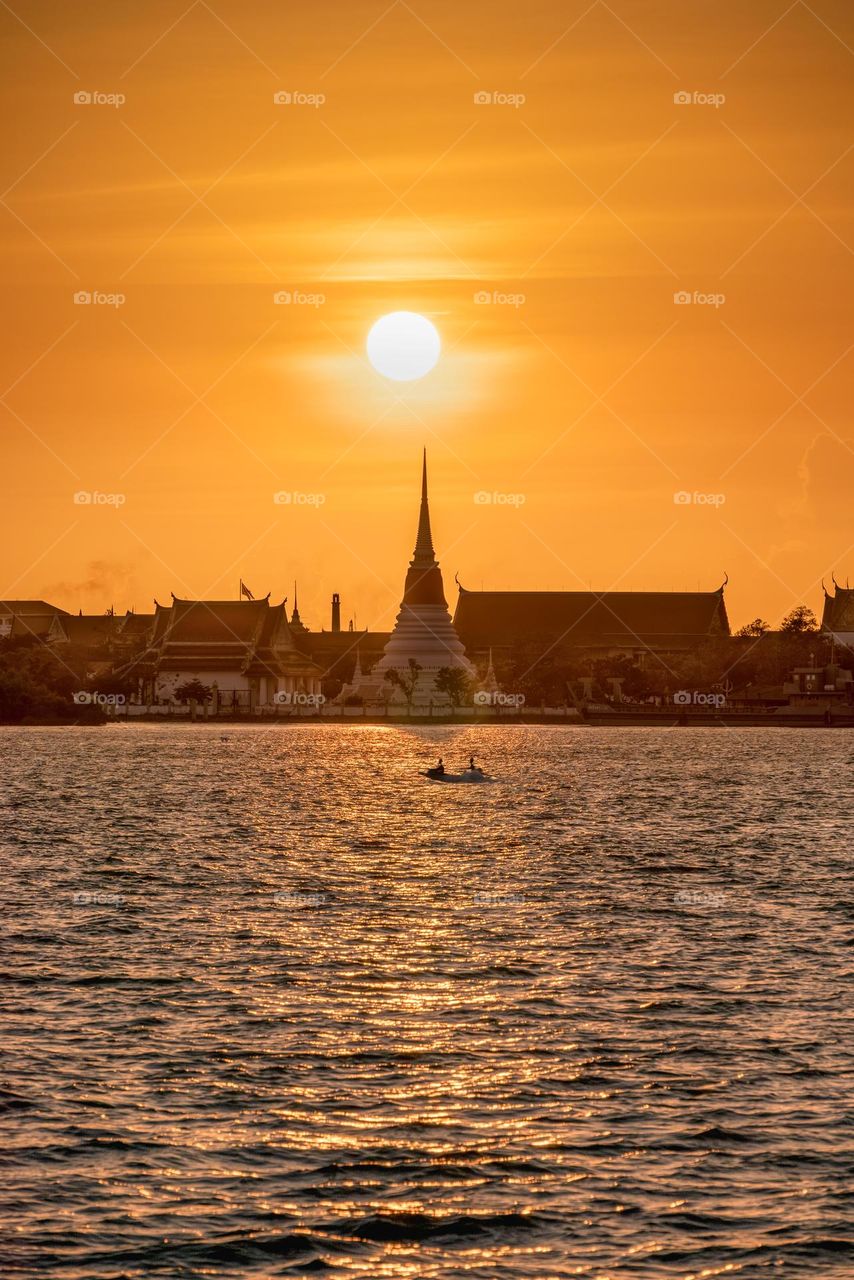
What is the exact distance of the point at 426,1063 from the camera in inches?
989

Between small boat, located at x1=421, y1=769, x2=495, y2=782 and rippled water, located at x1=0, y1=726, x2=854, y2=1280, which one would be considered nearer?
rippled water, located at x1=0, y1=726, x2=854, y2=1280

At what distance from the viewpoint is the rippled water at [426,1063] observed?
1831 centimetres

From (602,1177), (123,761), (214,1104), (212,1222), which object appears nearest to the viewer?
(212,1222)

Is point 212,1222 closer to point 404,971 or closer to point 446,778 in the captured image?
point 404,971

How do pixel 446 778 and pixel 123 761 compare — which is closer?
pixel 446 778

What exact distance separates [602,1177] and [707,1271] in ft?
8.82

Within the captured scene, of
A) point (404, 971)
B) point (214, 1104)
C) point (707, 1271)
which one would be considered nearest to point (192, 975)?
point (404, 971)

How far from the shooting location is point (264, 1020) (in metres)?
27.9

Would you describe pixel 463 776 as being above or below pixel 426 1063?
above

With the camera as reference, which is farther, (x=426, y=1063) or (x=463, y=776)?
(x=463, y=776)

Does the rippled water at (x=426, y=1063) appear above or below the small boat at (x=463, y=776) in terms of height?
below

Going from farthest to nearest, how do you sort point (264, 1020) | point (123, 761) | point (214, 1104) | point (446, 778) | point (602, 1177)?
1. point (123, 761)
2. point (446, 778)
3. point (264, 1020)
4. point (214, 1104)
5. point (602, 1177)

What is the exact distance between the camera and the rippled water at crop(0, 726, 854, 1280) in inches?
721

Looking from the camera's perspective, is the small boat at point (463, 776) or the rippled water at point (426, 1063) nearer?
the rippled water at point (426, 1063)
